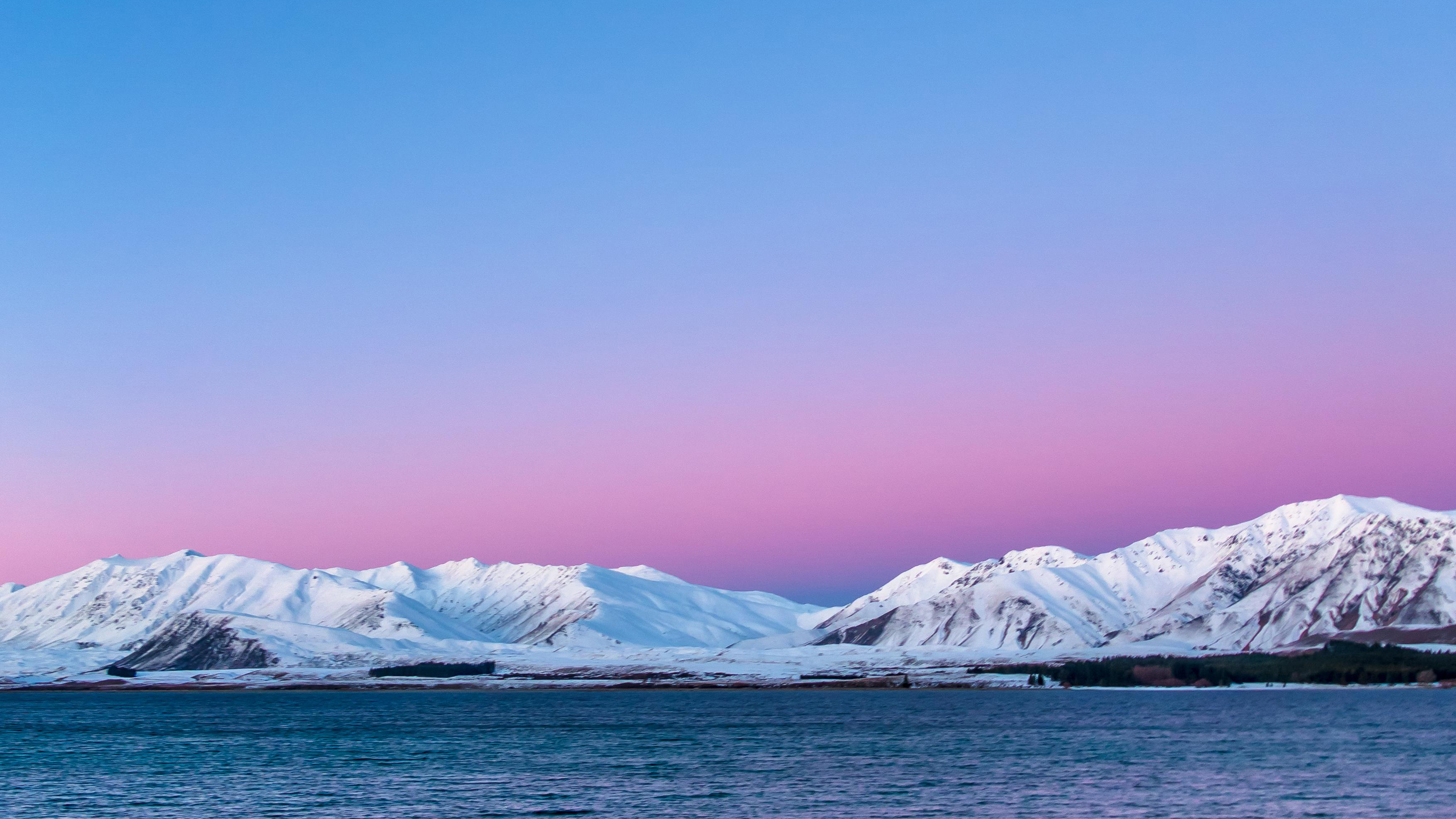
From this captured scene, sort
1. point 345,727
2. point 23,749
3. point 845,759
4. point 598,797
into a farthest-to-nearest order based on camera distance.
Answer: point 345,727 < point 23,749 < point 845,759 < point 598,797

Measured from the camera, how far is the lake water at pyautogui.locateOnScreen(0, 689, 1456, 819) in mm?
76188

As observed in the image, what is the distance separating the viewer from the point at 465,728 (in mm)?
160875

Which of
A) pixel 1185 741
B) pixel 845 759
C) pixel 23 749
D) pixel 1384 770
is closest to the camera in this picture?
pixel 1384 770

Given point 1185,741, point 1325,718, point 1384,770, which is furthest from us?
point 1325,718

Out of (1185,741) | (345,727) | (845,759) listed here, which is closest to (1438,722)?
(1185,741)

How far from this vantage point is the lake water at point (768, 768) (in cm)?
7619

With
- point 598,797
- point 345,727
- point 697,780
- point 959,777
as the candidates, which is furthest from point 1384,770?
point 345,727

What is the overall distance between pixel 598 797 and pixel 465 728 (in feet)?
275

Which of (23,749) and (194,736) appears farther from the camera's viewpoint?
(194,736)

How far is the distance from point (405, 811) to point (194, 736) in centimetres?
8889

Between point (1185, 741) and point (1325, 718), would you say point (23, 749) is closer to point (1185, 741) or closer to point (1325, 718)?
point (1185, 741)

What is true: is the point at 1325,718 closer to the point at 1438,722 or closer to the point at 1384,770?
the point at 1438,722

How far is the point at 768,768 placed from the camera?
100062 millimetres

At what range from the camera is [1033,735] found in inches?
5305
